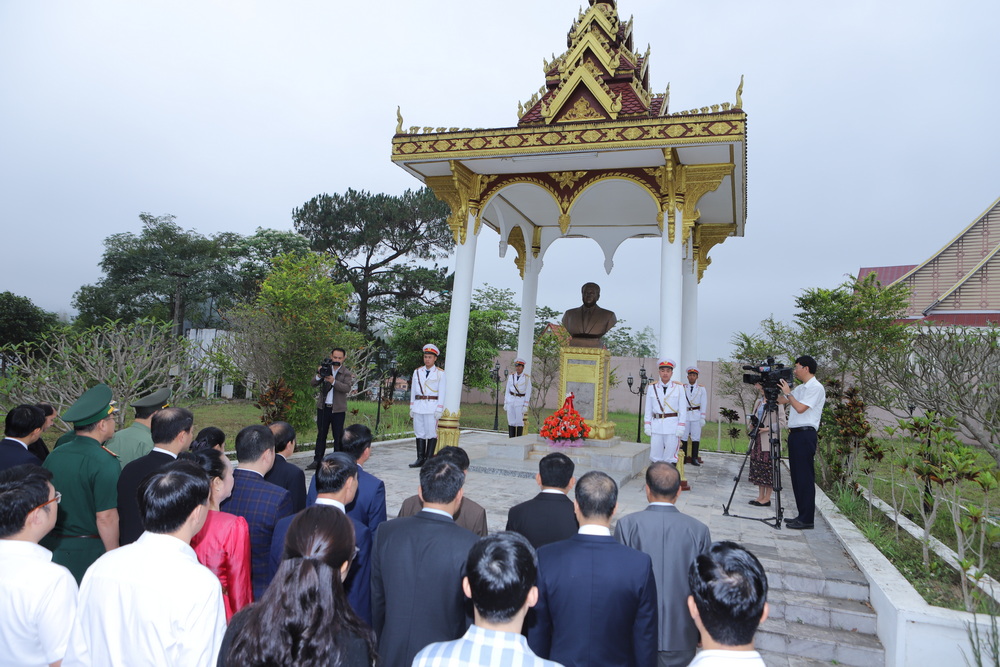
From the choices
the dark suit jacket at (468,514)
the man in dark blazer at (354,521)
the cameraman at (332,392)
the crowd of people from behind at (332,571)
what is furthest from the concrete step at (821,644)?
→ the cameraman at (332,392)

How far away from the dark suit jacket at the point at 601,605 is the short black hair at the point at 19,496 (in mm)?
1827

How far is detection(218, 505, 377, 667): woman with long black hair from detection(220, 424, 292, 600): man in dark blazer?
123 centimetres

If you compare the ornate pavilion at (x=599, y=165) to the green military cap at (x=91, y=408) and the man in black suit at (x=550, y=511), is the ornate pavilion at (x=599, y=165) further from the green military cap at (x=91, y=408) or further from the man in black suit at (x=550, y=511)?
the green military cap at (x=91, y=408)

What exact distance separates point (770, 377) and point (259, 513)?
15.6 ft

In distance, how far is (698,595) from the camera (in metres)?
1.67

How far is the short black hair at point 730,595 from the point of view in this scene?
5.24ft

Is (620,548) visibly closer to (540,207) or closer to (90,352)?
(90,352)

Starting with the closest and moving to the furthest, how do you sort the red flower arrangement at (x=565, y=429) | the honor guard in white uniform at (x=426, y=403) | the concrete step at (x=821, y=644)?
1. the concrete step at (x=821, y=644)
2. the honor guard in white uniform at (x=426, y=403)
3. the red flower arrangement at (x=565, y=429)

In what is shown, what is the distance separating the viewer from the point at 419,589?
2.22 metres

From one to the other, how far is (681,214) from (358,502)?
666 cm

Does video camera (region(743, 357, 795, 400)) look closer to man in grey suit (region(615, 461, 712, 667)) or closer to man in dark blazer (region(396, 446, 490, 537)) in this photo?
man in grey suit (region(615, 461, 712, 667))

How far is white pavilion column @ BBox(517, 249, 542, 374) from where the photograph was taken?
11.6 metres

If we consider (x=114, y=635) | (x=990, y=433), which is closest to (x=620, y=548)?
(x=114, y=635)

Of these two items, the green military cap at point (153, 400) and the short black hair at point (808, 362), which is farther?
the short black hair at point (808, 362)
